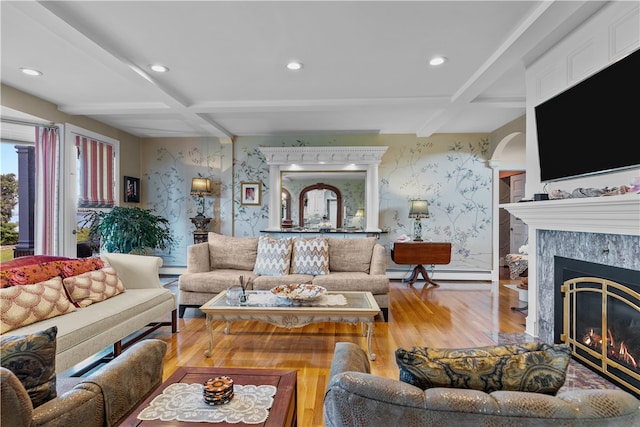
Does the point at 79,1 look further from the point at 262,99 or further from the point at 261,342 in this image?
the point at 261,342

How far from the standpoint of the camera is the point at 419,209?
201 inches

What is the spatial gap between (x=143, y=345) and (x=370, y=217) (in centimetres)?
439

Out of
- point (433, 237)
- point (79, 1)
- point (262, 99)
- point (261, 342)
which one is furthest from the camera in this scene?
point (433, 237)

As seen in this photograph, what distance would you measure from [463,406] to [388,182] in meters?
4.95

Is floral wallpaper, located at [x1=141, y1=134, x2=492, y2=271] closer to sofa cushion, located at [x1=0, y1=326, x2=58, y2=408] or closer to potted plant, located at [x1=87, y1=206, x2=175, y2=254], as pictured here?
potted plant, located at [x1=87, y1=206, x2=175, y2=254]

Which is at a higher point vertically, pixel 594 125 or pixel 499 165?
pixel 499 165

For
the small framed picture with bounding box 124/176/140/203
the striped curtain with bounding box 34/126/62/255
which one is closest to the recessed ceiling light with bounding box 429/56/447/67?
the striped curtain with bounding box 34/126/62/255

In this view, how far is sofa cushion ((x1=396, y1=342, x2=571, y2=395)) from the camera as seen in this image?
0.83 m

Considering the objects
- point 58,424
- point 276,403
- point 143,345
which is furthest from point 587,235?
point 58,424

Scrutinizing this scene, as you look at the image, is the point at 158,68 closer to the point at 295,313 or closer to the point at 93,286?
the point at 93,286

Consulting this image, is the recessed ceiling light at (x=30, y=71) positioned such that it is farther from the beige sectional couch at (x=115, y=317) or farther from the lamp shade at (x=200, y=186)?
the lamp shade at (x=200, y=186)

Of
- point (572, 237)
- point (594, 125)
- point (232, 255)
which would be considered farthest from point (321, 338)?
point (594, 125)

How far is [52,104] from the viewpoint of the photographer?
3994mm

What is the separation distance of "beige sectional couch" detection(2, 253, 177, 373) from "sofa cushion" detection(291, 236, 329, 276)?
132 cm
